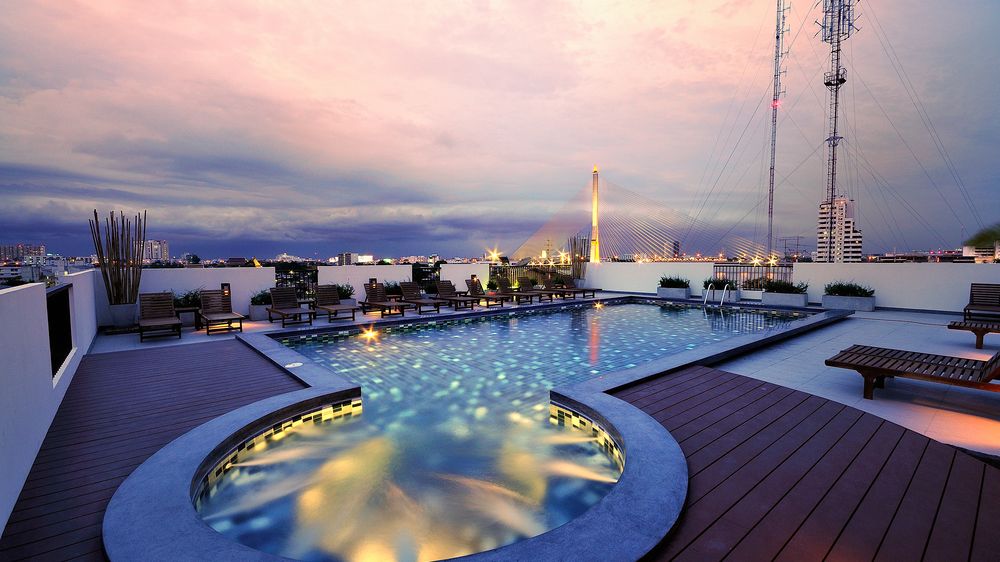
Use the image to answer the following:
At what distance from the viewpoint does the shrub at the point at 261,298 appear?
8.98 metres

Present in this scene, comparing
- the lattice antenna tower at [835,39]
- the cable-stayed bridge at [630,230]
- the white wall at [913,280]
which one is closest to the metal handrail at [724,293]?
the white wall at [913,280]

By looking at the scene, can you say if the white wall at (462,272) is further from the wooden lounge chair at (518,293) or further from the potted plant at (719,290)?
the potted plant at (719,290)

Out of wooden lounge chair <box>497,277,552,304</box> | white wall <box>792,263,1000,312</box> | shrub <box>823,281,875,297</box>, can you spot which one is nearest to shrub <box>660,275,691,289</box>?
white wall <box>792,263,1000,312</box>

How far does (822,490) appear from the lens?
2.17 meters

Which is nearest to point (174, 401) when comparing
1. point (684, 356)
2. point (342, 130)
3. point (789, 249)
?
point (684, 356)

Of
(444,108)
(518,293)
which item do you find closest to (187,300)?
(518,293)

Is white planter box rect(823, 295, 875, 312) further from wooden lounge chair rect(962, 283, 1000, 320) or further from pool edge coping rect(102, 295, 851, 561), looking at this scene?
pool edge coping rect(102, 295, 851, 561)

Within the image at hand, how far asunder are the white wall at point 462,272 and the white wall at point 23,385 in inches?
384

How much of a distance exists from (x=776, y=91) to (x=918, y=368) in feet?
66.4

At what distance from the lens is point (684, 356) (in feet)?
16.6

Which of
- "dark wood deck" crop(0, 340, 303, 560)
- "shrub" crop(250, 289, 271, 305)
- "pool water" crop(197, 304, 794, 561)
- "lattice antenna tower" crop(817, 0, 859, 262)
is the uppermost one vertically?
"lattice antenna tower" crop(817, 0, 859, 262)

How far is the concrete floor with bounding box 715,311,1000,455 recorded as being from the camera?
321 centimetres

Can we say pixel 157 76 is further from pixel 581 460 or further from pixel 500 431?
pixel 581 460

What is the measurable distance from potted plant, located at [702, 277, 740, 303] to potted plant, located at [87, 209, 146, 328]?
46.3ft
